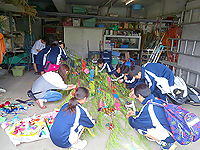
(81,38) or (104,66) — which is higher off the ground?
(81,38)

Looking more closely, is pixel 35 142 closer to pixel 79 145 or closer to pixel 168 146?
pixel 79 145

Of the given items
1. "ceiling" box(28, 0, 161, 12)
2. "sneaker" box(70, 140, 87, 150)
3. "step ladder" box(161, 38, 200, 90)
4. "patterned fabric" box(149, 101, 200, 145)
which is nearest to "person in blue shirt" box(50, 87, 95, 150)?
"sneaker" box(70, 140, 87, 150)

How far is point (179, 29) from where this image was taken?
15.8 ft

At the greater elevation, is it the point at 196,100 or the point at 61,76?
the point at 61,76

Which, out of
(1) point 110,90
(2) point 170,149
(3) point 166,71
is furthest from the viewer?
(3) point 166,71

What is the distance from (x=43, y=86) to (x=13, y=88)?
166 centimetres

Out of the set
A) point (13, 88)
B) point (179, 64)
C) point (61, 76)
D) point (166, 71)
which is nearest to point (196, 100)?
point (166, 71)

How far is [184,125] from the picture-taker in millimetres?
1440

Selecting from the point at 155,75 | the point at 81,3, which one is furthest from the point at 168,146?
the point at 81,3

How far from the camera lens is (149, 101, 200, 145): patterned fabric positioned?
1.41 m

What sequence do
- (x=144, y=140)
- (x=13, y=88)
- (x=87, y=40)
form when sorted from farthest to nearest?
1. (x=87, y=40)
2. (x=13, y=88)
3. (x=144, y=140)

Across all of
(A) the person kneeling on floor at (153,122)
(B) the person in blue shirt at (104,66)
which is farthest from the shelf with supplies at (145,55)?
(A) the person kneeling on floor at (153,122)

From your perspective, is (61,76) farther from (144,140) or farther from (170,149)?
(170,149)

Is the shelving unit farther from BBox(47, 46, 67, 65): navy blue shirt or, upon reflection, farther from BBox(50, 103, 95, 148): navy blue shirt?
BBox(50, 103, 95, 148): navy blue shirt
